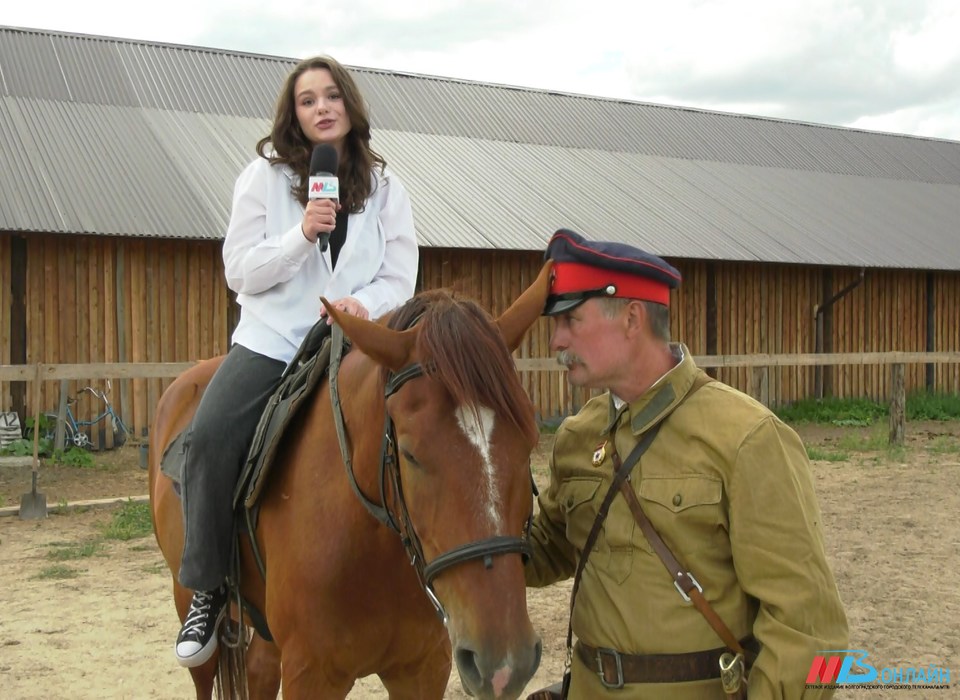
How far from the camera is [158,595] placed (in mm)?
5996

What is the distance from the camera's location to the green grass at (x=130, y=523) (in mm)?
7539

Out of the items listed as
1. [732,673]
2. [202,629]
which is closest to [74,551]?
[202,629]

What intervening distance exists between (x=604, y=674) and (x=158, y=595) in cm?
463

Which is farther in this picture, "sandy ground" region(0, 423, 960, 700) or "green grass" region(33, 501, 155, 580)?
"green grass" region(33, 501, 155, 580)

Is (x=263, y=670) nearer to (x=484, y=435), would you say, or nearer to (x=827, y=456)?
(x=484, y=435)

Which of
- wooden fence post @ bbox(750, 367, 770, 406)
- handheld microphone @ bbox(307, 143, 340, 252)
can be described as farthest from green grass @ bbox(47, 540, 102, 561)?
wooden fence post @ bbox(750, 367, 770, 406)

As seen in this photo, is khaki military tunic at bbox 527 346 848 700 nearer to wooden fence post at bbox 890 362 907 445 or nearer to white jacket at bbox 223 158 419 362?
white jacket at bbox 223 158 419 362

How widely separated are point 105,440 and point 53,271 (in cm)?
231

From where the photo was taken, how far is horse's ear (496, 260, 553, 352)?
2.25 metres

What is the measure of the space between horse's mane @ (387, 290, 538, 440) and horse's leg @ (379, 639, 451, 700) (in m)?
1.10

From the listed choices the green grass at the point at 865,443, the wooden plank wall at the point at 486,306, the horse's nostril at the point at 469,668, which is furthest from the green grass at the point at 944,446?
the horse's nostril at the point at 469,668

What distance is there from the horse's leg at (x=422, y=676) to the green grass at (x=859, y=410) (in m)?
13.7

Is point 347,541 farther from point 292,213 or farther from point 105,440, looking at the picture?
point 105,440

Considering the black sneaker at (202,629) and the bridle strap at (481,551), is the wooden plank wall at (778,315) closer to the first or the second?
the black sneaker at (202,629)
